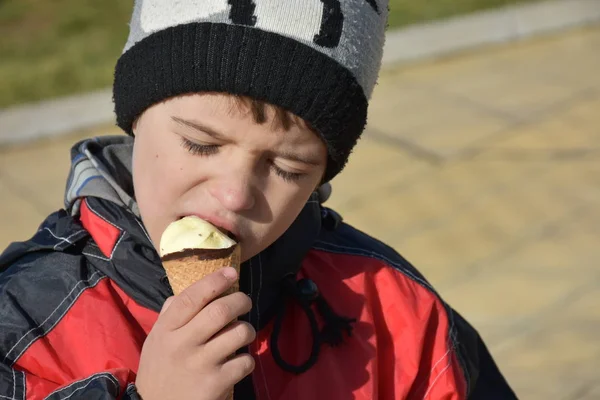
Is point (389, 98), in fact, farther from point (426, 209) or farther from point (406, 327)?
point (406, 327)

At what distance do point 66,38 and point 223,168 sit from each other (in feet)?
18.2

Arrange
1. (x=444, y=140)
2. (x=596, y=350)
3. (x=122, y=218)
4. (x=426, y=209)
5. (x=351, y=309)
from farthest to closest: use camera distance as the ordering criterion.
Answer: (x=444, y=140)
(x=426, y=209)
(x=596, y=350)
(x=351, y=309)
(x=122, y=218)

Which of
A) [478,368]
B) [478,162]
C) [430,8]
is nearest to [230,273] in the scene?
[478,368]

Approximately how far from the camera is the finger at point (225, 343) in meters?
1.72

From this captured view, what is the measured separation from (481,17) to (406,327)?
15.6ft

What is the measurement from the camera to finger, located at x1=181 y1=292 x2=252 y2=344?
1.71m

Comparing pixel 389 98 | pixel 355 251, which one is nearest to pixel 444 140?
pixel 389 98

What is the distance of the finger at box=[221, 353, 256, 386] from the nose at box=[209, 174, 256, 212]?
25 centimetres

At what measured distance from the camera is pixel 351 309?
2.29 meters

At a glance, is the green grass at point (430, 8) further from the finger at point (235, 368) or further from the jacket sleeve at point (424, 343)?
the finger at point (235, 368)

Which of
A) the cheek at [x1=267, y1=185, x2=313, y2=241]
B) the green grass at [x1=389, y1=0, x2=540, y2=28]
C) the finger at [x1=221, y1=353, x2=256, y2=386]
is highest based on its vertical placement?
the green grass at [x1=389, y1=0, x2=540, y2=28]

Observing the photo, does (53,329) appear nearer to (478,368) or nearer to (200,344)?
(200,344)

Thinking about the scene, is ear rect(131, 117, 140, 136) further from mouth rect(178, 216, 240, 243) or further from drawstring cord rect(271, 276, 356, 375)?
drawstring cord rect(271, 276, 356, 375)

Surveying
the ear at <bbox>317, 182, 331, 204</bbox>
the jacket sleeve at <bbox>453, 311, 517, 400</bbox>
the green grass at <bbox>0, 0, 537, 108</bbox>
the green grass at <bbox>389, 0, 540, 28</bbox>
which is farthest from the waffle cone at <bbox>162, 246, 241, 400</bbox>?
the green grass at <bbox>389, 0, 540, 28</bbox>
